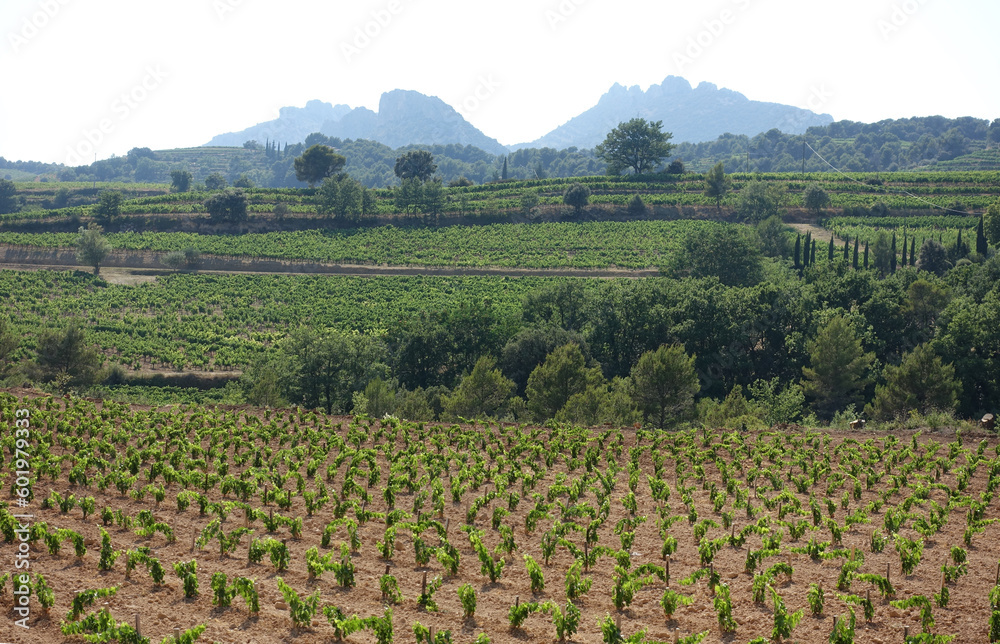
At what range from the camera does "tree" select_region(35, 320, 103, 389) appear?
149 feet

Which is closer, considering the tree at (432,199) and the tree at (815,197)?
the tree at (815,197)

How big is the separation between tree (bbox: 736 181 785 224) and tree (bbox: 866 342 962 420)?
193ft

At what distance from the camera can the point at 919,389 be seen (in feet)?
124

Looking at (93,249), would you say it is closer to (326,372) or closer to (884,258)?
(326,372)

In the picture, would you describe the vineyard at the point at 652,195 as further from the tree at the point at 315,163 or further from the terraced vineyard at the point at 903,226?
the tree at the point at 315,163

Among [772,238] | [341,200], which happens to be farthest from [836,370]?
[341,200]

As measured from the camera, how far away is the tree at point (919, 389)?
37.3 meters

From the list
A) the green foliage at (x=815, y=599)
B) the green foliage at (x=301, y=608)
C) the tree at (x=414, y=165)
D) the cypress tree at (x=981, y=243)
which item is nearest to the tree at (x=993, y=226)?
the cypress tree at (x=981, y=243)

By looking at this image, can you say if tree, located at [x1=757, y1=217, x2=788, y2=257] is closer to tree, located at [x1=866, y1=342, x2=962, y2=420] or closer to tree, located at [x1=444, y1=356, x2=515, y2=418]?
tree, located at [x1=866, y1=342, x2=962, y2=420]

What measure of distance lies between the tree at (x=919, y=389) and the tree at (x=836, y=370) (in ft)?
10.4

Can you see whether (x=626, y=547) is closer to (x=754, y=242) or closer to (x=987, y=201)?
(x=754, y=242)

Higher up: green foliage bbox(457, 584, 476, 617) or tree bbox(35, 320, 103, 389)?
green foliage bbox(457, 584, 476, 617)

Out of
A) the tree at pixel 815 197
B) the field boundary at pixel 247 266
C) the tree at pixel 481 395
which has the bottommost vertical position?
the tree at pixel 481 395

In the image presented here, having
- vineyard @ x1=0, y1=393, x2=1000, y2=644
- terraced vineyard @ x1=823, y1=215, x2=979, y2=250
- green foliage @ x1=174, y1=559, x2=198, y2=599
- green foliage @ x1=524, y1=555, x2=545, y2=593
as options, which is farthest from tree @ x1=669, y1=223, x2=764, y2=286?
green foliage @ x1=174, y1=559, x2=198, y2=599
